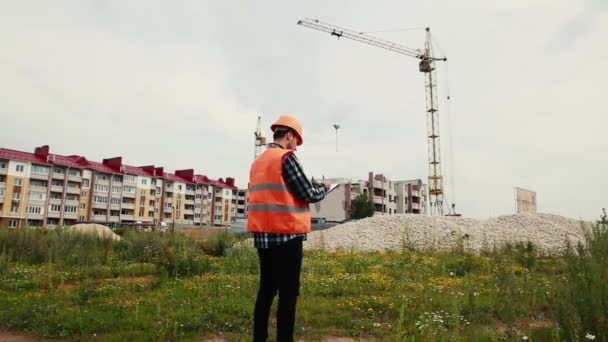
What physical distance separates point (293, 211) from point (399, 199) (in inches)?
3681

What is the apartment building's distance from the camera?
62219mm

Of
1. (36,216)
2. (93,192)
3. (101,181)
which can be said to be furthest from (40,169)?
(101,181)

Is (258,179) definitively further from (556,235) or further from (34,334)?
(556,235)

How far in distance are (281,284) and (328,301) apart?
2950 millimetres

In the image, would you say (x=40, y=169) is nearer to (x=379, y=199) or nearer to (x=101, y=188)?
(x=101, y=188)

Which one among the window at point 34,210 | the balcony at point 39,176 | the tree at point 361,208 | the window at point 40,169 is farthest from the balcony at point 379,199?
the window at point 34,210

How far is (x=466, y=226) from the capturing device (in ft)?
66.8

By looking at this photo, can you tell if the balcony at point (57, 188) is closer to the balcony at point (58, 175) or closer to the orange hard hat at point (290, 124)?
the balcony at point (58, 175)

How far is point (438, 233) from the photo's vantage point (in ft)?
59.2

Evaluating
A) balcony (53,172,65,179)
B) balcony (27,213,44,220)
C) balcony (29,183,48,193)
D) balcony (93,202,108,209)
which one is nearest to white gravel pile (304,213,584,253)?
balcony (27,213,44,220)

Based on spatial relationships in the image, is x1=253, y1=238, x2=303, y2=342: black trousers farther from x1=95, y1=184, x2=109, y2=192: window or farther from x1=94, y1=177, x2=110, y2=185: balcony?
x1=95, y1=184, x2=109, y2=192: window

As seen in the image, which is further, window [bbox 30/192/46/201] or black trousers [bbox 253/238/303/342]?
window [bbox 30/192/46/201]

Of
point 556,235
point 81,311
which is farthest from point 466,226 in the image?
point 81,311

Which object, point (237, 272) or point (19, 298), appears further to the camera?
point (237, 272)
